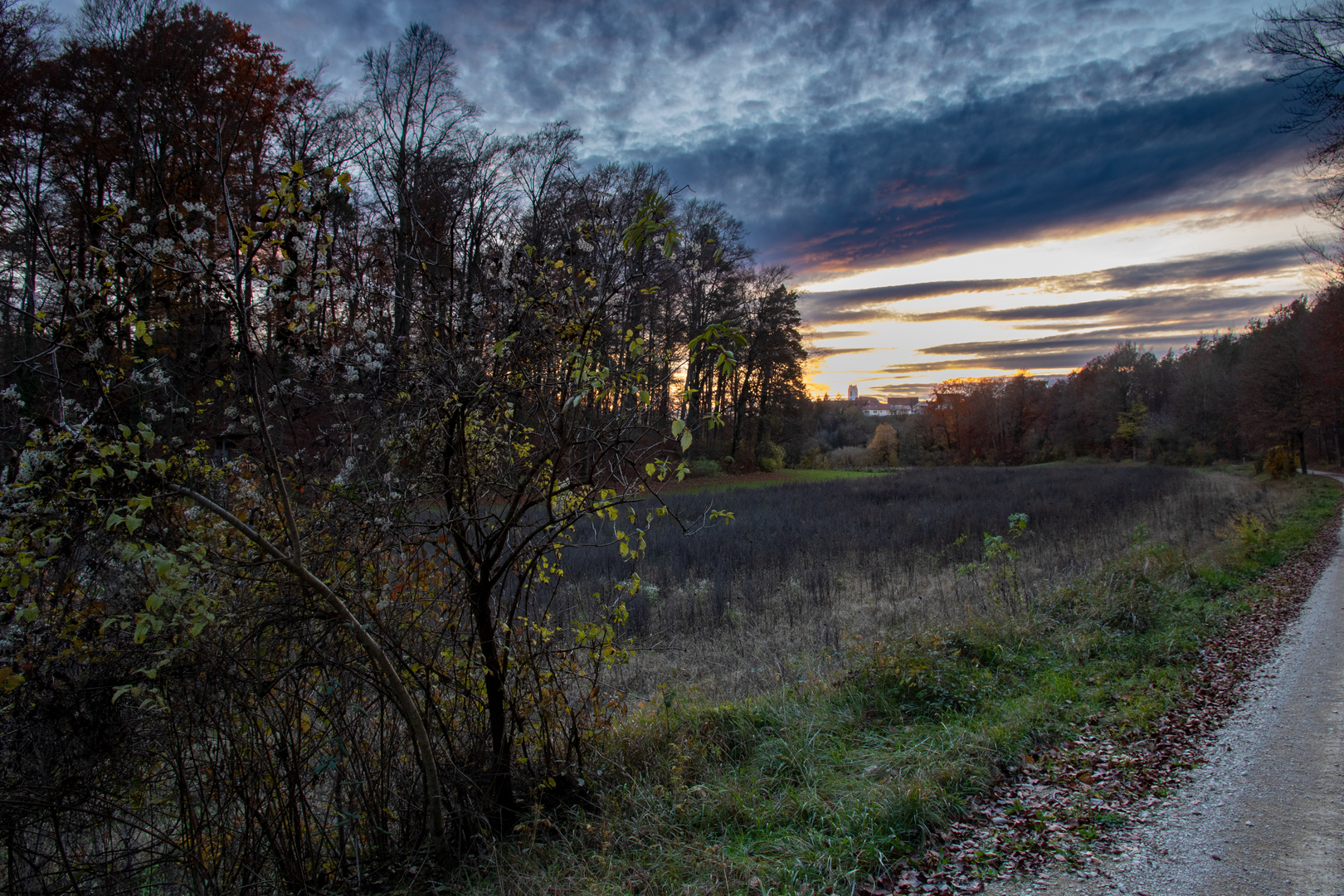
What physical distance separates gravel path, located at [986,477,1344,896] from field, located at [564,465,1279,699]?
2.73 meters

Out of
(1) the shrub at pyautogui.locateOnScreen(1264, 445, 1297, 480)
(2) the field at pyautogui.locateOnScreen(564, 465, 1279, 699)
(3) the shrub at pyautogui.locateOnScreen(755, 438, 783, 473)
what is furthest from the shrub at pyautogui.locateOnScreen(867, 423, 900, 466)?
(2) the field at pyautogui.locateOnScreen(564, 465, 1279, 699)

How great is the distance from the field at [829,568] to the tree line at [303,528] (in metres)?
2.89

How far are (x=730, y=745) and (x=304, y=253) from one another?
4265 mm

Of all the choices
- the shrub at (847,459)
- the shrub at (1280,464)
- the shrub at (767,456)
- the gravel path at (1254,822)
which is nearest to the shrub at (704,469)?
the shrub at (767,456)

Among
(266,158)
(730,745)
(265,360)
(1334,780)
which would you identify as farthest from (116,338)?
(266,158)

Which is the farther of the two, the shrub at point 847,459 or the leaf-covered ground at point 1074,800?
the shrub at point 847,459

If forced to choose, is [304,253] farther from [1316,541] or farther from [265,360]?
[1316,541]

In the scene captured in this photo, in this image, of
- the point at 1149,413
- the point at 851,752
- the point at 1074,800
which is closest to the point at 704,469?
the point at 851,752

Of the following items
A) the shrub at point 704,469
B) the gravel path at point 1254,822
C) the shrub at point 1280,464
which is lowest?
the shrub at point 1280,464

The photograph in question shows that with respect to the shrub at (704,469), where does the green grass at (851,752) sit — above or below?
below

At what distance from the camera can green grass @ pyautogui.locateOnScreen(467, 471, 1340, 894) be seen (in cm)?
328

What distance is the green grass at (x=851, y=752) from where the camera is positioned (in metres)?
3.28

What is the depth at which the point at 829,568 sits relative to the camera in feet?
37.2

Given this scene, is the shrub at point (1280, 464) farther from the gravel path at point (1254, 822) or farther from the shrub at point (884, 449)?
the gravel path at point (1254, 822)
